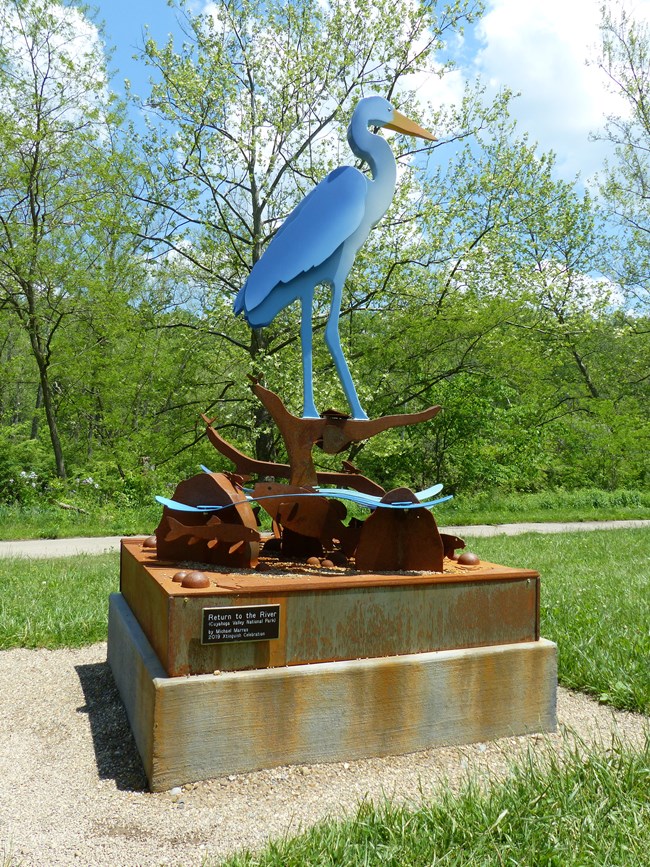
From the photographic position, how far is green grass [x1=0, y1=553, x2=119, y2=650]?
5641 millimetres

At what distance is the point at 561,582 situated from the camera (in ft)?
24.2

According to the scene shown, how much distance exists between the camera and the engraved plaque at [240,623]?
3.33 m

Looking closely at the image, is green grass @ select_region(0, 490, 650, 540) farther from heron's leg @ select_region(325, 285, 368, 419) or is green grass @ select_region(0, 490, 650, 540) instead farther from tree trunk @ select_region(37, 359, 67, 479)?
heron's leg @ select_region(325, 285, 368, 419)

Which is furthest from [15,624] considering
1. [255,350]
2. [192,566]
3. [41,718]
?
[255,350]

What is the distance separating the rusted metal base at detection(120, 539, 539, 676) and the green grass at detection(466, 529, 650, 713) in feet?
2.70

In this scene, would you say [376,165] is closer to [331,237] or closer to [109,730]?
[331,237]

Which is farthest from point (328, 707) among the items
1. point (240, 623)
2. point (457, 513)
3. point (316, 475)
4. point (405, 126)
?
point (457, 513)

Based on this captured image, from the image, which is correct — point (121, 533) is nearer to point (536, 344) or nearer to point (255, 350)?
point (255, 350)

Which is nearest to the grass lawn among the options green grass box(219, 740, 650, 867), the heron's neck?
green grass box(219, 740, 650, 867)

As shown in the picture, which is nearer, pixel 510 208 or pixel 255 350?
pixel 255 350

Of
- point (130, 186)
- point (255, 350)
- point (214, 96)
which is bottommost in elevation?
point (255, 350)

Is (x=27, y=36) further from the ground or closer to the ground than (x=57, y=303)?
further from the ground

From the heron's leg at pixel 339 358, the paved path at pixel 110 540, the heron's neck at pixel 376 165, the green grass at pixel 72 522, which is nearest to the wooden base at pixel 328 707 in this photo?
the heron's leg at pixel 339 358

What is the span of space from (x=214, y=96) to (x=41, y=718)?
41.2 ft
